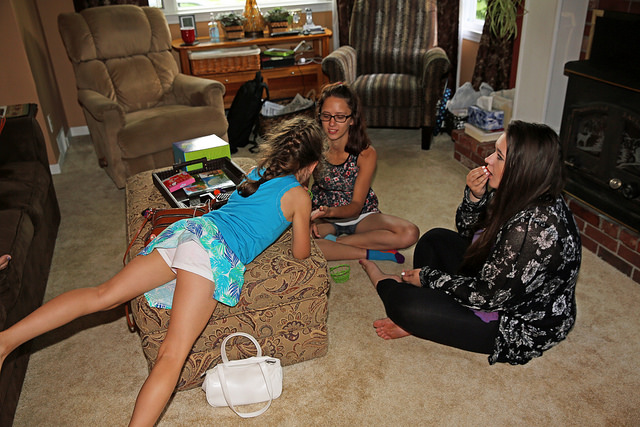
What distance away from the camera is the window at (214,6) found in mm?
4816

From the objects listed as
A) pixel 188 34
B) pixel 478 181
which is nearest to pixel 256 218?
pixel 478 181

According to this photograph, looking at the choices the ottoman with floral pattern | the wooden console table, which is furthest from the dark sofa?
the wooden console table

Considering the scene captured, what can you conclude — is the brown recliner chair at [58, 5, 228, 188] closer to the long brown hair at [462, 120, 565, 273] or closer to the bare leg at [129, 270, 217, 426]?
the bare leg at [129, 270, 217, 426]

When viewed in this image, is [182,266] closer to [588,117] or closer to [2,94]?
[588,117]

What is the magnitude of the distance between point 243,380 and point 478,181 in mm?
1097

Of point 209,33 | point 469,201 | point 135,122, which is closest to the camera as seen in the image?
point 469,201

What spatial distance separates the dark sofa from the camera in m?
1.80

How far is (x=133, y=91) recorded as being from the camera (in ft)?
12.6

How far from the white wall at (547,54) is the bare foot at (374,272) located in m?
1.43

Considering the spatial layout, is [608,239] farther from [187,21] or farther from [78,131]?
[78,131]

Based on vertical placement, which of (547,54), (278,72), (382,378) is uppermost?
(547,54)

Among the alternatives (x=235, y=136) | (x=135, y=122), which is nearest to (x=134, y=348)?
(x=135, y=122)

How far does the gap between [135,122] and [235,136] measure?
824 mm

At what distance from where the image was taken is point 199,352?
5.97 ft
